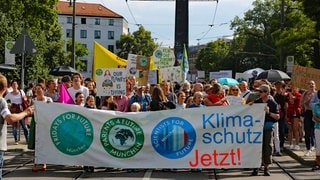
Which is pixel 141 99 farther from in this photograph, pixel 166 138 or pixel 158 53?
pixel 158 53

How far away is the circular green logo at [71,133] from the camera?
11.2 m

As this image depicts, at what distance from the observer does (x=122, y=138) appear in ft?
36.6

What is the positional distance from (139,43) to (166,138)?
96191 mm

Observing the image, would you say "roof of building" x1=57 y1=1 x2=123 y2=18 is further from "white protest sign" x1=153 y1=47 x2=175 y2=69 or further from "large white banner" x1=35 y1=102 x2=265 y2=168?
"large white banner" x1=35 y1=102 x2=265 y2=168

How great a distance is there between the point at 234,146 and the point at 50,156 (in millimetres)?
3434

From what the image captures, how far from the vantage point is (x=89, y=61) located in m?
132

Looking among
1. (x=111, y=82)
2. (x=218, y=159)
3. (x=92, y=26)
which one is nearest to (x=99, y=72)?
(x=111, y=82)

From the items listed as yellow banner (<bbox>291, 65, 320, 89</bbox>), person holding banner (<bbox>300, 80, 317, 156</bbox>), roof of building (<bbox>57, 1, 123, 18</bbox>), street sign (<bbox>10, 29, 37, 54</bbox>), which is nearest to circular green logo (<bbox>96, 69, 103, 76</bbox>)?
street sign (<bbox>10, 29, 37, 54</bbox>)

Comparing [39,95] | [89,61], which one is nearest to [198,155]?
[39,95]

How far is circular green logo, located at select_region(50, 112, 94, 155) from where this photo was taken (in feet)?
36.7

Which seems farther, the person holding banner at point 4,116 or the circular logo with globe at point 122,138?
the circular logo with globe at point 122,138

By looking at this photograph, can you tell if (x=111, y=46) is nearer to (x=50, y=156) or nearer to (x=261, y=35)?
(x=261, y=35)

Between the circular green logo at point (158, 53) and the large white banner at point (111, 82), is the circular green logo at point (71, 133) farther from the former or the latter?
the circular green logo at point (158, 53)

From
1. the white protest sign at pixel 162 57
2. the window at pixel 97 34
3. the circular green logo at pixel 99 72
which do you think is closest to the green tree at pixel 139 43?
the window at pixel 97 34
